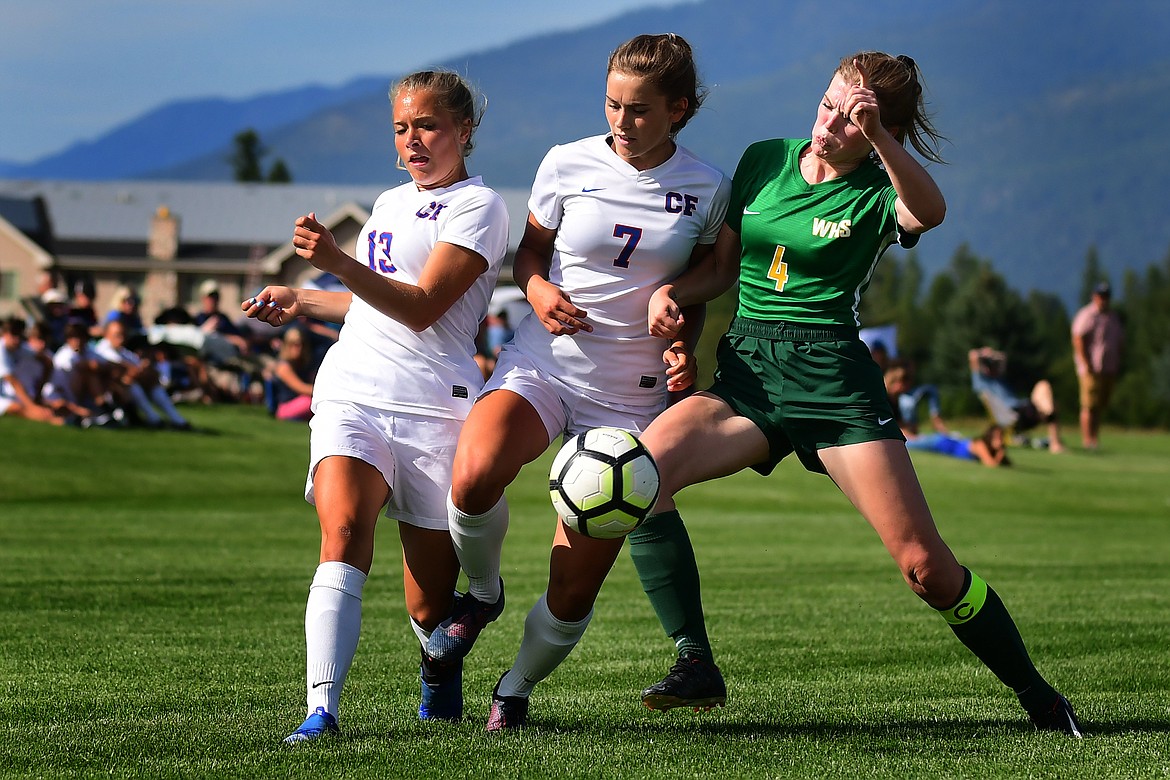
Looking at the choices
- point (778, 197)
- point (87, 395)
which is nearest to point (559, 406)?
point (778, 197)

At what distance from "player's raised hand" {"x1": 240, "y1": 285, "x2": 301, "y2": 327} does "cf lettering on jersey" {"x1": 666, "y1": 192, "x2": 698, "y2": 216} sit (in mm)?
1431

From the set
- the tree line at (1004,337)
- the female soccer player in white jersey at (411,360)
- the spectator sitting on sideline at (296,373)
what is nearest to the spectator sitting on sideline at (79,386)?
the spectator sitting on sideline at (296,373)

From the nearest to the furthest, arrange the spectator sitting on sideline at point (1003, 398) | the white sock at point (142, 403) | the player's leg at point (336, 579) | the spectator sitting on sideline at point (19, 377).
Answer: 1. the player's leg at point (336, 579)
2. the spectator sitting on sideline at point (19, 377)
3. the white sock at point (142, 403)
4. the spectator sitting on sideline at point (1003, 398)

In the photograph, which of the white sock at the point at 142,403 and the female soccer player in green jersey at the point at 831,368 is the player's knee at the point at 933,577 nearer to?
the female soccer player in green jersey at the point at 831,368

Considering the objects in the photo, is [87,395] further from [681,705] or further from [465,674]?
[681,705]

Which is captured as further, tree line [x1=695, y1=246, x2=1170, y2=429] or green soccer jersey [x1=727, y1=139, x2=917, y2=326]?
tree line [x1=695, y1=246, x2=1170, y2=429]

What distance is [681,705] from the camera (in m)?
4.99

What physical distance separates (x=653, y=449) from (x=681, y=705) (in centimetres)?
96

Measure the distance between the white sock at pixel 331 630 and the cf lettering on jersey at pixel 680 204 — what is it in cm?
176

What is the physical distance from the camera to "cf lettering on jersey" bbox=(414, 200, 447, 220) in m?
5.06

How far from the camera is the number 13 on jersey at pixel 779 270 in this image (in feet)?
16.5

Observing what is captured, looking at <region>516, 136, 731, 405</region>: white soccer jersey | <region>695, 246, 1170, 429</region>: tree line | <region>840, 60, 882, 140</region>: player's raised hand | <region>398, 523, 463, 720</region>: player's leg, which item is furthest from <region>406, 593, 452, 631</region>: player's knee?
<region>695, 246, 1170, 429</region>: tree line

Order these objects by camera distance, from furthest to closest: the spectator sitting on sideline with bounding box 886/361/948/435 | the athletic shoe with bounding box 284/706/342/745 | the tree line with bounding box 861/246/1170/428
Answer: the tree line with bounding box 861/246/1170/428 < the spectator sitting on sideline with bounding box 886/361/948/435 < the athletic shoe with bounding box 284/706/342/745

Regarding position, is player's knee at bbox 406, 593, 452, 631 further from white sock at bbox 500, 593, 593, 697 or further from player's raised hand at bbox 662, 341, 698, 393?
player's raised hand at bbox 662, 341, 698, 393
